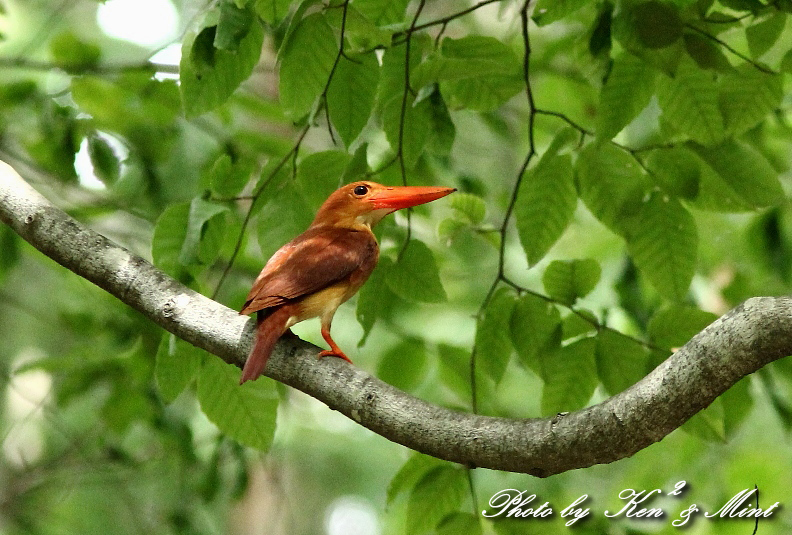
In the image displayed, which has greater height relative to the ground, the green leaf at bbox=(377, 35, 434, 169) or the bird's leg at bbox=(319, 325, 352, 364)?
the green leaf at bbox=(377, 35, 434, 169)

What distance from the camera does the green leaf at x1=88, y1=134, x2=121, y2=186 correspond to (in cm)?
390

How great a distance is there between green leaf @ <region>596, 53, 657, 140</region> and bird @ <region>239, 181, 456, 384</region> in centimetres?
56

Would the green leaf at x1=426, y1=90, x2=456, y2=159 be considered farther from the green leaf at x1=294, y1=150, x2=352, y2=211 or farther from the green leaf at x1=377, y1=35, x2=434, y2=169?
the green leaf at x1=294, y1=150, x2=352, y2=211

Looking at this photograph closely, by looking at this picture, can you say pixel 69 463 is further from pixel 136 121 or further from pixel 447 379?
pixel 447 379

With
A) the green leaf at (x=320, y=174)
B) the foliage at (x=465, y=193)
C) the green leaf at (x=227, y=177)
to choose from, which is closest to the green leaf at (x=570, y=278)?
the foliage at (x=465, y=193)

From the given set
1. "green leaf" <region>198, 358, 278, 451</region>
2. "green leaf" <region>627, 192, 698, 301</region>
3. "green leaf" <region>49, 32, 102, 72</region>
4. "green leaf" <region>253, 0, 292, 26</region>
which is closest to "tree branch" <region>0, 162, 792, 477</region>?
"green leaf" <region>198, 358, 278, 451</region>

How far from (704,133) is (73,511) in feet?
21.9

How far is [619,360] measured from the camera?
2.69 m

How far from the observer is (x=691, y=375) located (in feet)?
5.74

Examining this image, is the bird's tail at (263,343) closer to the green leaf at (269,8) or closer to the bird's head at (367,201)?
the bird's head at (367,201)

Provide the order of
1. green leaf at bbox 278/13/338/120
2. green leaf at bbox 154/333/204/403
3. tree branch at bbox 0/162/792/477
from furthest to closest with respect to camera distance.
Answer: green leaf at bbox 154/333/204/403 → green leaf at bbox 278/13/338/120 → tree branch at bbox 0/162/792/477

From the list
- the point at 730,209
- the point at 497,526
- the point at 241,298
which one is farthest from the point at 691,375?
the point at 241,298

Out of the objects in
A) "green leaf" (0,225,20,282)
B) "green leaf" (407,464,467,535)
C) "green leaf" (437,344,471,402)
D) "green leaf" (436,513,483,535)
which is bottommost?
"green leaf" (436,513,483,535)

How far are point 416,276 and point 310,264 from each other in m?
0.35
